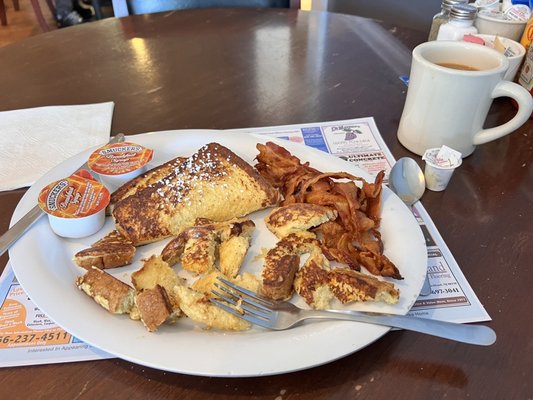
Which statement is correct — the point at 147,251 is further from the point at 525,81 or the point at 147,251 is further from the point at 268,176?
the point at 525,81

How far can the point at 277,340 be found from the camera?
62cm

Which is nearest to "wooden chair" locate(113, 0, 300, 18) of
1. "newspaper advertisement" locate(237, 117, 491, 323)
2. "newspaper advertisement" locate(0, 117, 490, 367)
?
"newspaper advertisement" locate(237, 117, 491, 323)

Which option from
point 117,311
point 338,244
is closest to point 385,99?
point 338,244

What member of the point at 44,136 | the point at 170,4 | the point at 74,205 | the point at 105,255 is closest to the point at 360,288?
the point at 105,255

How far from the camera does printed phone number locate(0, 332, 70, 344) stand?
0.66 metres

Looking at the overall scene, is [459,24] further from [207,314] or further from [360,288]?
[207,314]

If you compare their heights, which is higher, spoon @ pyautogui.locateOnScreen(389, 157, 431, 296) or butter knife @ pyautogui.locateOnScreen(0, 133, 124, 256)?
butter knife @ pyautogui.locateOnScreen(0, 133, 124, 256)

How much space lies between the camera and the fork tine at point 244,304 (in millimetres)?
664

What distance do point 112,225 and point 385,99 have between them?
2.77ft

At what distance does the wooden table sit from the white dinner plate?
0.04 metres

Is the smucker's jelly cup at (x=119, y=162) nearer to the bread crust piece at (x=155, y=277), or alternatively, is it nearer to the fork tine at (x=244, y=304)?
the bread crust piece at (x=155, y=277)

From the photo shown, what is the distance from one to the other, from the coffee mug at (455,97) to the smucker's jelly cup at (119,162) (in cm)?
61

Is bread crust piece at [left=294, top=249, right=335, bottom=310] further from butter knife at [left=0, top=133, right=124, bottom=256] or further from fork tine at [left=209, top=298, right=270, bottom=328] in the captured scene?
butter knife at [left=0, top=133, right=124, bottom=256]

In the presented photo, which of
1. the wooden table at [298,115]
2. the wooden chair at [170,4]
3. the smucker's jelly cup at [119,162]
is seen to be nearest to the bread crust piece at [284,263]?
the wooden table at [298,115]
